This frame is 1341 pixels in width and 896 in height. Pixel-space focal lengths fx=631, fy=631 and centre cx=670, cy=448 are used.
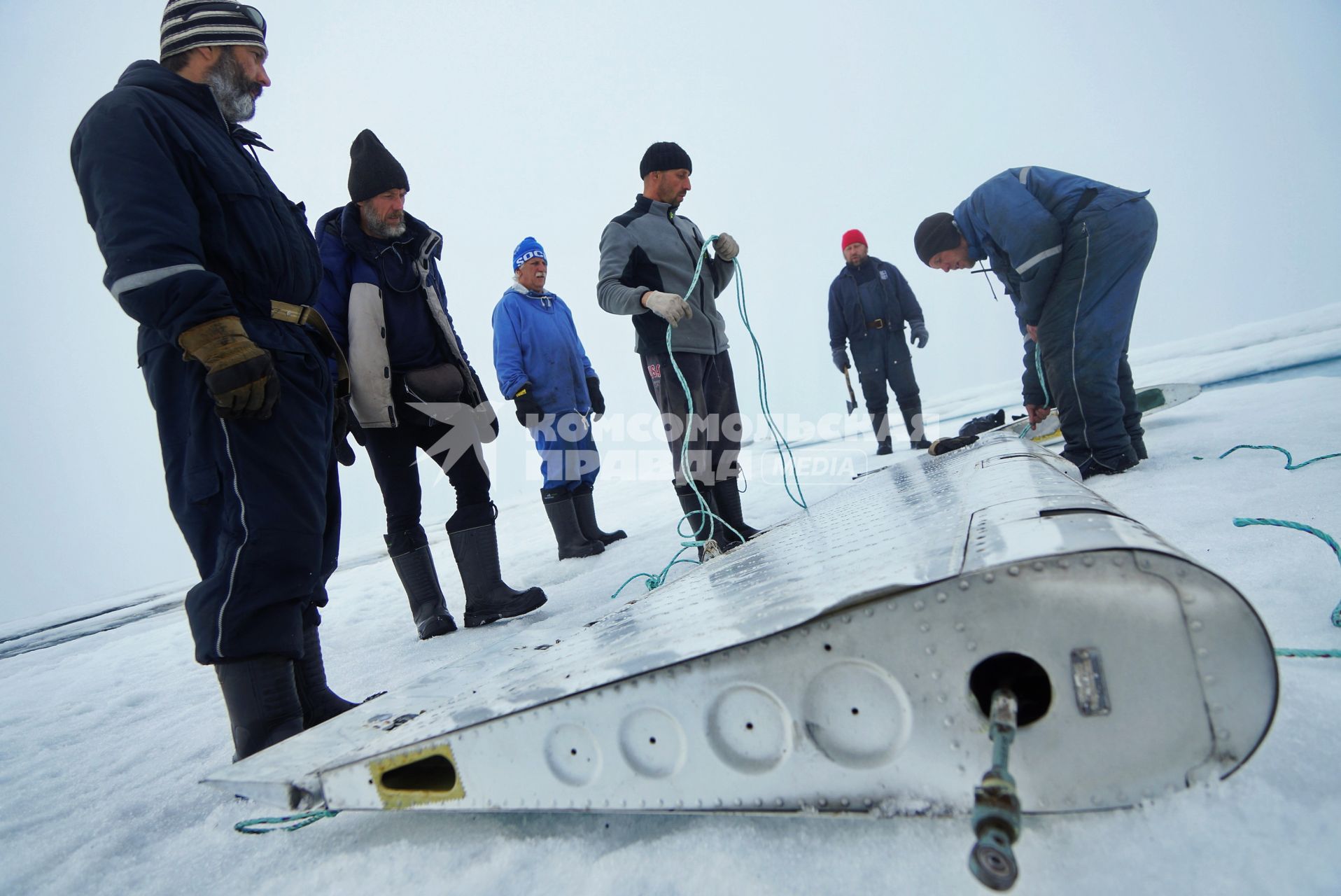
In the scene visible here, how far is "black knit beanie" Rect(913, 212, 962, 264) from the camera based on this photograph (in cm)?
299

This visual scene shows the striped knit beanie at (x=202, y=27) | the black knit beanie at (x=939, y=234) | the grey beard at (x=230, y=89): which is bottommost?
the black knit beanie at (x=939, y=234)

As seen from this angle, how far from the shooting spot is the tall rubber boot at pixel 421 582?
2.34 m

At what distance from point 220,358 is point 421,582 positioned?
1366mm

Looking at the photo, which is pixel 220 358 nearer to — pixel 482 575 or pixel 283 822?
pixel 283 822

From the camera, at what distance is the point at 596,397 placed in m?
4.25

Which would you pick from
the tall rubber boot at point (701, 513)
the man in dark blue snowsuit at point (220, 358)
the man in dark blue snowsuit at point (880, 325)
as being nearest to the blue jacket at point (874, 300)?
the man in dark blue snowsuit at point (880, 325)

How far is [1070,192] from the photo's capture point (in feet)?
8.84

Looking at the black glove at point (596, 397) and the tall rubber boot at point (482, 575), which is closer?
the tall rubber boot at point (482, 575)

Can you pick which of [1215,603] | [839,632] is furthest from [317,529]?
[1215,603]

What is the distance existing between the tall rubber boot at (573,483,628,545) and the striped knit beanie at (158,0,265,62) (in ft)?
8.82

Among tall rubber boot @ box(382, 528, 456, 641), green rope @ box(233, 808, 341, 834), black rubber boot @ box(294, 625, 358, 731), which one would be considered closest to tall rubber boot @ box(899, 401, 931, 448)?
tall rubber boot @ box(382, 528, 456, 641)

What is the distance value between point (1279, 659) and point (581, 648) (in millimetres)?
1026

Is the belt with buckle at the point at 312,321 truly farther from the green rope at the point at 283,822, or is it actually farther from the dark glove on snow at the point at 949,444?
the dark glove on snow at the point at 949,444

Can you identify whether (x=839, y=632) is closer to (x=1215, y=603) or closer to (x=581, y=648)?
(x=1215, y=603)
